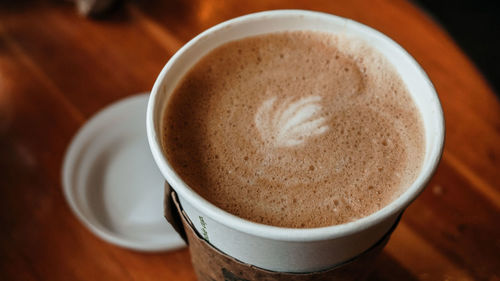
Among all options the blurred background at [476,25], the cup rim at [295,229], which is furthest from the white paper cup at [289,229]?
the blurred background at [476,25]

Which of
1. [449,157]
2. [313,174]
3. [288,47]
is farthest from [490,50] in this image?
[313,174]

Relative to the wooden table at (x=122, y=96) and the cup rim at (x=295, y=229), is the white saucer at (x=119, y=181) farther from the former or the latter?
the cup rim at (x=295, y=229)

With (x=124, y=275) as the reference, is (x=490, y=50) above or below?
above

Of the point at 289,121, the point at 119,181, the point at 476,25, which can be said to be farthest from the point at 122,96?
the point at 476,25

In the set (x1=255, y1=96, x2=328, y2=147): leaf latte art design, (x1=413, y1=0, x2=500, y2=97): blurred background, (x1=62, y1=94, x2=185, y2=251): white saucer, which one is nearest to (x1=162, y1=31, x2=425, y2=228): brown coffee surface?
(x1=255, y1=96, x2=328, y2=147): leaf latte art design

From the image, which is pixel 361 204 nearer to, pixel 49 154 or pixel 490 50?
pixel 49 154

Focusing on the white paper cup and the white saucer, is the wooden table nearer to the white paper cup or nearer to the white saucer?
the white saucer
